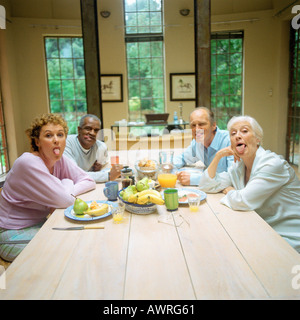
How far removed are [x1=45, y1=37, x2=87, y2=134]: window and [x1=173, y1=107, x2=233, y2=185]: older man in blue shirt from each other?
4.88 meters

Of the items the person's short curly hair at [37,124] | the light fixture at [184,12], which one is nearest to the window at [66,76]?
the light fixture at [184,12]

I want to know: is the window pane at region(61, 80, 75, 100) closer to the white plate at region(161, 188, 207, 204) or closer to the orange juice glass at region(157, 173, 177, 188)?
the orange juice glass at region(157, 173, 177, 188)

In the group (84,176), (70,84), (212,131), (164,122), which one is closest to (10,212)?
(84,176)

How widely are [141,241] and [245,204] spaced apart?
1.93 ft

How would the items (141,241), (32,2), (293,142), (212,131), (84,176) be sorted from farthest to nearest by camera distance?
1. (32,2)
2. (293,142)
3. (212,131)
4. (84,176)
5. (141,241)

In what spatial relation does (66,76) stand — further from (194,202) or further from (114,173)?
(194,202)

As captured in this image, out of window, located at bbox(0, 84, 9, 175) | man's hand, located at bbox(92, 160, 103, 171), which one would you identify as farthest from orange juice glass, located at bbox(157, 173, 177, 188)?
window, located at bbox(0, 84, 9, 175)

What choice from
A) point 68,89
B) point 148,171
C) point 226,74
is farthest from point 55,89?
point 148,171

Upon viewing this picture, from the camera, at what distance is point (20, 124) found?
670cm

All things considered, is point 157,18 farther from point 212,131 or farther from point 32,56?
point 212,131

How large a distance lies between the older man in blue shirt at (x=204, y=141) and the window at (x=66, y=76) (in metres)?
4.88

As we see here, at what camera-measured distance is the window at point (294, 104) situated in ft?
19.7

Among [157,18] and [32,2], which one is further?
[157,18]

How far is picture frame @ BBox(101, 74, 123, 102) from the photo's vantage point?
7.10 metres
